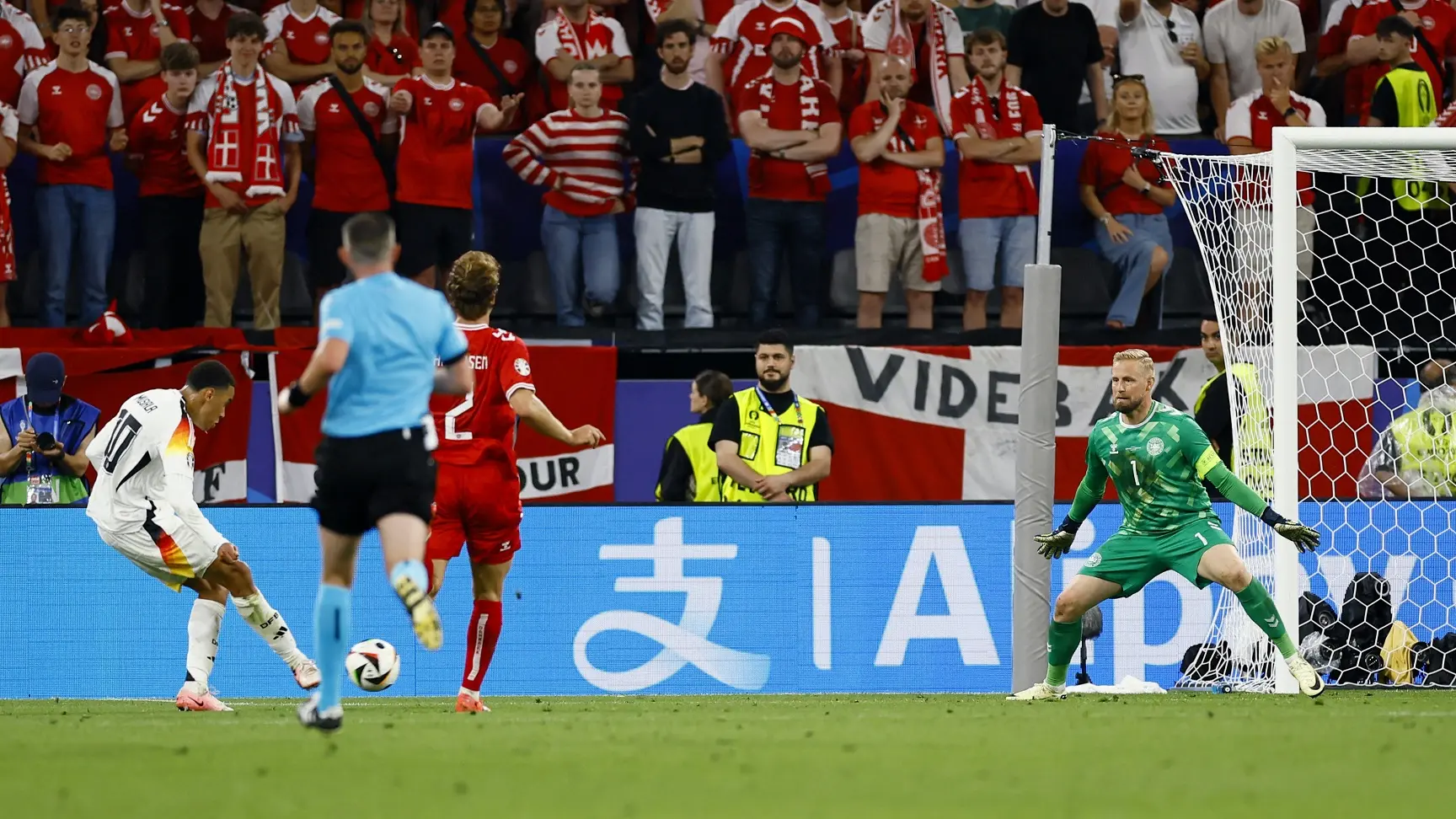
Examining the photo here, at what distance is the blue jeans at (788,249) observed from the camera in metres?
15.9

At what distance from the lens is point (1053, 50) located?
54.4ft

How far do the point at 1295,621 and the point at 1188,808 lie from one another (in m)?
6.61

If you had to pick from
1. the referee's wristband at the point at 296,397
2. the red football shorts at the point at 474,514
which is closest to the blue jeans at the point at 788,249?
the red football shorts at the point at 474,514

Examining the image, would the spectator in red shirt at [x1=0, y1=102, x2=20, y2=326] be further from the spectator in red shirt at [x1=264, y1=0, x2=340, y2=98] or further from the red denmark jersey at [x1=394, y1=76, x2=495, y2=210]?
the red denmark jersey at [x1=394, y1=76, x2=495, y2=210]

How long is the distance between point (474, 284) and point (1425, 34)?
11.3 m

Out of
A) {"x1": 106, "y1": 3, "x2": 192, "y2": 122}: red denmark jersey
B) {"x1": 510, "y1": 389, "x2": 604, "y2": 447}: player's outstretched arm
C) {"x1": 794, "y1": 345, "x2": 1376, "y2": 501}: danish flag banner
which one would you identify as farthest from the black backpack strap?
{"x1": 510, "y1": 389, "x2": 604, "y2": 447}: player's outstretched arm

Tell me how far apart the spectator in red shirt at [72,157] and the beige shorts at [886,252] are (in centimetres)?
621

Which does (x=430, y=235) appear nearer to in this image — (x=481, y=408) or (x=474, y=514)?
(x=481, y=408)

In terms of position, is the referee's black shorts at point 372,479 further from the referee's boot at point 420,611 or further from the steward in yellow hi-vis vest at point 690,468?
the steward in yellow hi-vis vest at point 690,468

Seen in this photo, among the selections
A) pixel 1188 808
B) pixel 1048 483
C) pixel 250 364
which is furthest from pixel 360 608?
pixel 1188 808

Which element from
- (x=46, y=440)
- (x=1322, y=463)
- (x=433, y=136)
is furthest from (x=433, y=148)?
(x=1322, y=463)

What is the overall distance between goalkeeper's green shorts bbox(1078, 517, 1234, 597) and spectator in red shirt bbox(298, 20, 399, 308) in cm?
753

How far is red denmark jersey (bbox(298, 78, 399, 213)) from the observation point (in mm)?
15727

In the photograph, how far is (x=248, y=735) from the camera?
7.91 m
